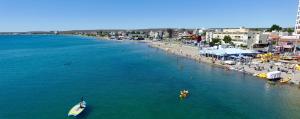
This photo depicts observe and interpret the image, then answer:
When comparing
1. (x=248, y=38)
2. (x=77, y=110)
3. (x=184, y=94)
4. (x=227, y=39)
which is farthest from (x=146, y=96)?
(x=227, y=39)

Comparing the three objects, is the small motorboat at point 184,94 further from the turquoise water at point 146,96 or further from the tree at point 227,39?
the tree at point 227,39

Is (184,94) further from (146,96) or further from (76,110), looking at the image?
(76,110)

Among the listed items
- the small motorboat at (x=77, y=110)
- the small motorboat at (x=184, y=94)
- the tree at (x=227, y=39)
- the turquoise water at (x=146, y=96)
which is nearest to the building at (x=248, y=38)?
the tree at (x=227, y=39)

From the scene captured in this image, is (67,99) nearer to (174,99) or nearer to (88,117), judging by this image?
(88,117)

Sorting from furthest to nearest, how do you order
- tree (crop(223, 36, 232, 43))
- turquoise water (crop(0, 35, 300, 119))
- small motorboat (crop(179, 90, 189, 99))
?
tree (crop(223, 36, 232, 43))
small motorboat (crop(179, 90, 189, 99))
turquoise water (crop(0, 35, 300, 119))

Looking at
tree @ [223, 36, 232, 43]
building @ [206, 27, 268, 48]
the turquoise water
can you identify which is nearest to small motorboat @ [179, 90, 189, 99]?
the turquoise water

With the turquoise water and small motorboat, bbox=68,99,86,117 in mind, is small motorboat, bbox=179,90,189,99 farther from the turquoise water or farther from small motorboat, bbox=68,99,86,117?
small motorboat, bbox=68,99,86,117

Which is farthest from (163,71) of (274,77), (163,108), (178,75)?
(163,108)

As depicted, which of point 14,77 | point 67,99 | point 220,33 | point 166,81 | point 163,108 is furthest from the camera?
point 220,33

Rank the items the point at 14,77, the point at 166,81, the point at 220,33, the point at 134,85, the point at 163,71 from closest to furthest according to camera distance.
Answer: the point at 134,85 < the point at 166,81 < the point at 14,77 < the point at 163,71 < the point at 220,33

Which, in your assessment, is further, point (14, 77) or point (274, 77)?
point (14, 77)

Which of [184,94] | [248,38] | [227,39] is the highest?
[248,38]
